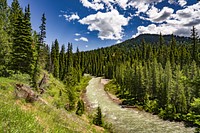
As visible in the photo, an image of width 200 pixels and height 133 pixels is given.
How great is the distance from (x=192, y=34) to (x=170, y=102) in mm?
28010

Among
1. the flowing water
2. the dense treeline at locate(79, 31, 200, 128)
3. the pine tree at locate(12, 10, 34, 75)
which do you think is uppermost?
the pine tree at locate(12, 10, 34, 75)

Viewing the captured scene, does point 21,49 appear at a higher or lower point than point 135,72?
higher

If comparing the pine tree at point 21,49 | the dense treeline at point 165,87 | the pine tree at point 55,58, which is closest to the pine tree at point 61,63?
the pine tree at point 55,58

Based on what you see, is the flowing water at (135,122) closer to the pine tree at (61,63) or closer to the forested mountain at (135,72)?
the forested mountain at (135,72)

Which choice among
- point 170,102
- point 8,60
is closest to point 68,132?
point 8,60

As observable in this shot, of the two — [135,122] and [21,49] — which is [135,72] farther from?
[21,49]

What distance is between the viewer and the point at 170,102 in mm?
53188

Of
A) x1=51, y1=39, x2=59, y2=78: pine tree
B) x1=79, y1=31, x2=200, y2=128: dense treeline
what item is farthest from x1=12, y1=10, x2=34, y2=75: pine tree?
x1=51, y1=39, x2=59, y2=78: pine tree

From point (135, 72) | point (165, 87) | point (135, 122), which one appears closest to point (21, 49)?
point (135, 122)

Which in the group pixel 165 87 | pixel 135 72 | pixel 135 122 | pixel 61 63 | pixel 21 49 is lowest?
pixel 135 122

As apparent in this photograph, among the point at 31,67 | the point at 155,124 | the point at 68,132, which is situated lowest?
the point at 155,124

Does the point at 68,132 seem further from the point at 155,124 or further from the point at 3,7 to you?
the point at 3,7

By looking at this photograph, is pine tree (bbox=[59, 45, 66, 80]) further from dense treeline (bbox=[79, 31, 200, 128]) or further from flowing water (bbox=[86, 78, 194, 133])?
flowing water (bbox=[86, 78, 194, 133])

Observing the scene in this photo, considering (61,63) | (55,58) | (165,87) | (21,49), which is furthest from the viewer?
(61,63)
